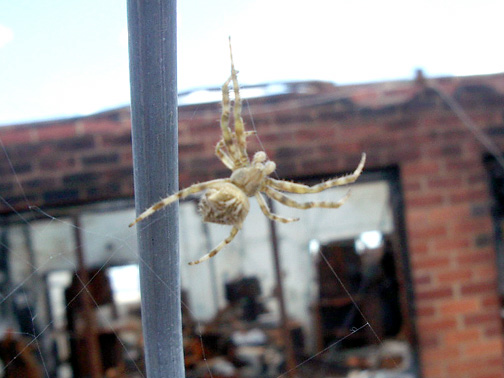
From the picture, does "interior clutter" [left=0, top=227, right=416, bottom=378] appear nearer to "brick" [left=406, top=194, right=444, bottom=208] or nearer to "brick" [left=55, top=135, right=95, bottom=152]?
"brick" [left=406, top=194, right=444, bottom=208]

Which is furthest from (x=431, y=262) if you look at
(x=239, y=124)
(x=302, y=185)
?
(x=239, y=124)

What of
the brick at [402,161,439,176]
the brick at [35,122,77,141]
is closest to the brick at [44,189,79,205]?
the brick at [35,122,77,141]

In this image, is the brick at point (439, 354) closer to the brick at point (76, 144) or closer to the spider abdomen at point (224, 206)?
the spider abdomen at point (224, 206)

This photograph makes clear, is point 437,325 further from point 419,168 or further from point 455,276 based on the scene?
point 419,168

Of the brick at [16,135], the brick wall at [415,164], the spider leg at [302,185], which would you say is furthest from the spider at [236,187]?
the brick at [16,135]

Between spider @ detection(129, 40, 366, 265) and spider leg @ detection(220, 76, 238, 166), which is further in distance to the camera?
spider leg @ detection(220, 76, 238, 166)

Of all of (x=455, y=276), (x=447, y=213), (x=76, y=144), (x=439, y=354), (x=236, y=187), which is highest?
(x=76, y=144)

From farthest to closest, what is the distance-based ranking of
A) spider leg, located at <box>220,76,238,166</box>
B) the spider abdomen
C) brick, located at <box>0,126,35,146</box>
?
brick, located at <box>0,126,35,146</box>, spider leg, located at <box>220,76,238,166</box>, the spider abdomen
